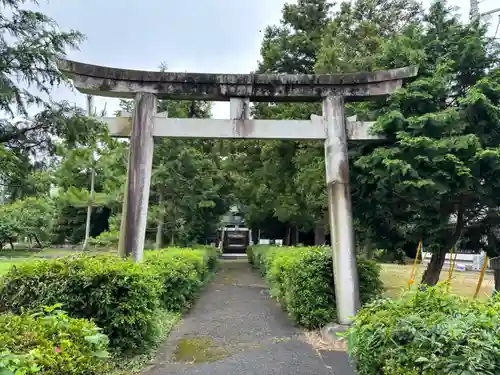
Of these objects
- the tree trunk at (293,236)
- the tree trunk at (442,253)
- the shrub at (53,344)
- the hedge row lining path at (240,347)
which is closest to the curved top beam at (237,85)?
the tree trunk at (442,253)

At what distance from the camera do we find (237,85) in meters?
7.19

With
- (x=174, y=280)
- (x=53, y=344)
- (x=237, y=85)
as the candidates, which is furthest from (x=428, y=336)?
(x=174, y=280)

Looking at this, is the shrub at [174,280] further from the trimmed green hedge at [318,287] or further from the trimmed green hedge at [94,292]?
the trimmed green hedge at [318,287]

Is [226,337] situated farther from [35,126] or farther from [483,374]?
[483,374]

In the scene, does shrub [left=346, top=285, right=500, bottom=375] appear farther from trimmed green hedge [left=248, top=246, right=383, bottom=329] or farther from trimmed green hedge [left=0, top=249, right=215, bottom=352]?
trimmed green hedge [left=248, top=246, right=383, bottom=329]

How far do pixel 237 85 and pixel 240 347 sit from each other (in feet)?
14.3

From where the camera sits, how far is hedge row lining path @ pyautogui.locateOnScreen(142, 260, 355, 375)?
16.9ft

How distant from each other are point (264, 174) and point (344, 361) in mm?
10931

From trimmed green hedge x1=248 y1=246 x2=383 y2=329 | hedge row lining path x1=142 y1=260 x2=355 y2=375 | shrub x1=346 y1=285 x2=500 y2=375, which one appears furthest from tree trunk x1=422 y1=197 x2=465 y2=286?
shrub x1=346 y1=285 x2=500 y2=375

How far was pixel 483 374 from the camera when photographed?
215cm

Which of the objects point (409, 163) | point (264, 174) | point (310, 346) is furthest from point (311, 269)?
point (264, 174)

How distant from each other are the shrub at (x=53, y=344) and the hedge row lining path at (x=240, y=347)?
88.1 inches

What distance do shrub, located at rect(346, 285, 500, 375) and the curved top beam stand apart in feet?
14.7

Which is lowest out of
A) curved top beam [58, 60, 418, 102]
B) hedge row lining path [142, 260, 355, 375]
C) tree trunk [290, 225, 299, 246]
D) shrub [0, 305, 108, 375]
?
hedge row lining path [142, 260, 355, 375]
